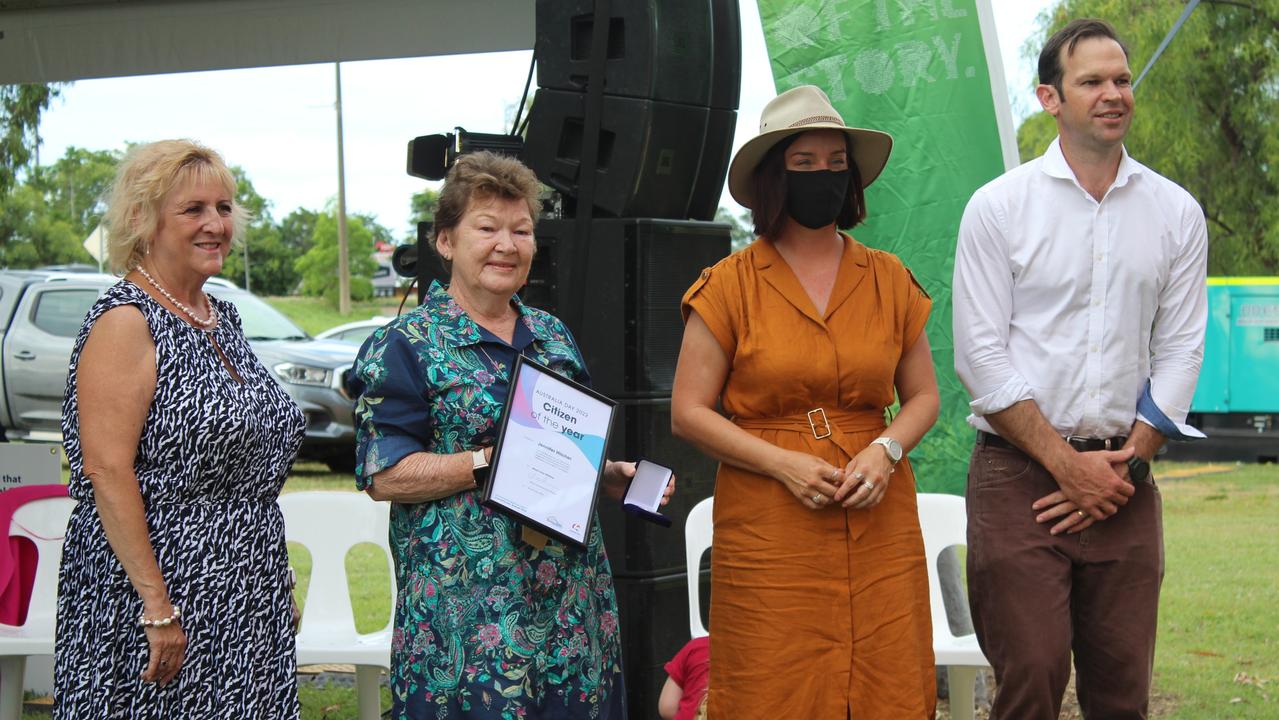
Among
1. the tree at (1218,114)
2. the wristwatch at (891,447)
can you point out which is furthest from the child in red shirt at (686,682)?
the tree at (1218,114)

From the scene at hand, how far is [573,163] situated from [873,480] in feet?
7.54

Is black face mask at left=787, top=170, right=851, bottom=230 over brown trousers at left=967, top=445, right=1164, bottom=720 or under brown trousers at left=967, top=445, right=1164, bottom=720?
over

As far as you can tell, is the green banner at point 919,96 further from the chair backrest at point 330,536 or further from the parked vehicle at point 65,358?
the parked vehicle at point 65,358

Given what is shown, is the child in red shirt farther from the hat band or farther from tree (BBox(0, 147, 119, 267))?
tree (BBox(0, 147, 119, 267))

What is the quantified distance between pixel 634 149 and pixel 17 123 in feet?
15.9

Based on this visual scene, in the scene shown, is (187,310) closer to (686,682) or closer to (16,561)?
(686,682)

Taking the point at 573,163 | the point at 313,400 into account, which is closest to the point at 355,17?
the point at 573,163

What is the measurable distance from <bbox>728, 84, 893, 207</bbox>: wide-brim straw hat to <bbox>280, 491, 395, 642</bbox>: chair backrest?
2044mm

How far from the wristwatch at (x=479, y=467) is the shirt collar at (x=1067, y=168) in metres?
1.57

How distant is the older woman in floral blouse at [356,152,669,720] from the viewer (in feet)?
8.63

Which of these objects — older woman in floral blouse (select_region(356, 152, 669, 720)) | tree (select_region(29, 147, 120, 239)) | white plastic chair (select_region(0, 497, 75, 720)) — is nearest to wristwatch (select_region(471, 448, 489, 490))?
older woman in floral blouse (select_region(356, 152, 669, 720))

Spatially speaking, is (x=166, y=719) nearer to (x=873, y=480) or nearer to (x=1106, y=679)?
(x=873, y=480)

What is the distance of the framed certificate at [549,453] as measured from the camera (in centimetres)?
257

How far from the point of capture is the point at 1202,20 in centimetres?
1798
